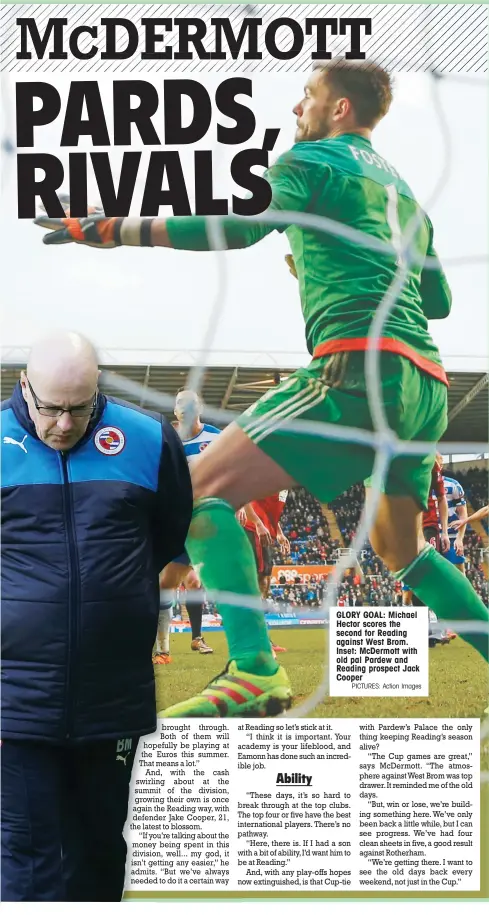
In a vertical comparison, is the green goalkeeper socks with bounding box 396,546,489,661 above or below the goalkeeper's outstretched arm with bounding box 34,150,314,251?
below

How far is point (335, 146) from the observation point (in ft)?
9.31

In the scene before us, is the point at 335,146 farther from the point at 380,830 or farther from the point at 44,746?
the point at 380,830

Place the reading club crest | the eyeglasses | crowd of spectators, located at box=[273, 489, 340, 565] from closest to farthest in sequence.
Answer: the eyeglasses < the reading club crest < crowd of spectators, located at box=[273, 489, 340, 565]

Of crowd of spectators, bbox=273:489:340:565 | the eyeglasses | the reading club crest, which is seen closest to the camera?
the eyeglasses

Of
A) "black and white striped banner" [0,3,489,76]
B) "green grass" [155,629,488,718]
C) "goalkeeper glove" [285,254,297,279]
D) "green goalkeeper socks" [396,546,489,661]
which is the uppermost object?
"black and white striped banner" [0,3,489,76]

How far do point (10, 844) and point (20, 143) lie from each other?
197cm

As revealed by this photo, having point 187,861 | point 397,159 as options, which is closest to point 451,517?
point 397,159

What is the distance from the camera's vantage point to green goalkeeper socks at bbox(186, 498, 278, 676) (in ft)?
9.25

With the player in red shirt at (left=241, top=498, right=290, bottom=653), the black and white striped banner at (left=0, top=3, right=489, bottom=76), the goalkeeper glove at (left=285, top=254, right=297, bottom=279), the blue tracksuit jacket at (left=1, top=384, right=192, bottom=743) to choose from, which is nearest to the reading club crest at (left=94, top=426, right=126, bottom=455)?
the blue tracksuit jacket at (left=1, top=384, right=192, bottom=743)

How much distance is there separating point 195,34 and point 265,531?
1511mm

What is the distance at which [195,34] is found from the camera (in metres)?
2.84

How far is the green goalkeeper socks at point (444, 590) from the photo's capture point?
2.88 meters

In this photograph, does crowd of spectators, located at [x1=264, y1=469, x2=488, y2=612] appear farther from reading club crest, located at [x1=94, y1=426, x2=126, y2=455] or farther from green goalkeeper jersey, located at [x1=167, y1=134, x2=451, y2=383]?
reading club crest, located at [x1=94, y1=426, x2=126, y2=455]

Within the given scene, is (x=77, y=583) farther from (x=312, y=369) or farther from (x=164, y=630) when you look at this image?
(x=312, y=369)
